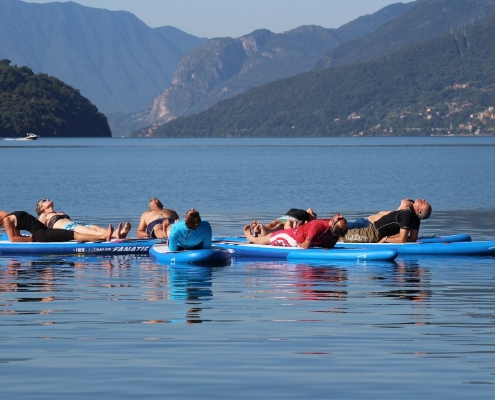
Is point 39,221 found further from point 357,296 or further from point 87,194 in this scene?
point 87,194

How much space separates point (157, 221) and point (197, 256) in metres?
2.74

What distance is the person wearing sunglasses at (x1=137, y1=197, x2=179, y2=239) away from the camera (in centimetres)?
2060

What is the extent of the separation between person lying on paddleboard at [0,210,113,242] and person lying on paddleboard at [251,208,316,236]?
2.79 meters

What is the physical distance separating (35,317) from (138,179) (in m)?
51.1

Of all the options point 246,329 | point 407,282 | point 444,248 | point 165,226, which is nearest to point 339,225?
point 407,282

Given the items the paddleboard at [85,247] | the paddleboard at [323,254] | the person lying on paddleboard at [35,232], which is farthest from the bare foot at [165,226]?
the paddleboard at [323,254]

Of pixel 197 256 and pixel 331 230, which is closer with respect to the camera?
pixel 197 256

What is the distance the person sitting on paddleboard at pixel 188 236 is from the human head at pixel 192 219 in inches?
5.5

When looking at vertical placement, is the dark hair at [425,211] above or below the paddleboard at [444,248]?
above

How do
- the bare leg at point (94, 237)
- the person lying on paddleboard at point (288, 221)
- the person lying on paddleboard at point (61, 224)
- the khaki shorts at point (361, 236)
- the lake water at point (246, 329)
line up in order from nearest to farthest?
1. the lake water at point (246, 329)
2. the person lying on paddleboard at point (288, 221)
3. the khaki shorts at point (361, 236)
4. the bare leg at point (94, 237)
5. the person lying on paddleboard at point (61, 224)

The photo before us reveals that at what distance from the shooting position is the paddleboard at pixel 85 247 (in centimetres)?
1998

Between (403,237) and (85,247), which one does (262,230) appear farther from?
(85,247)

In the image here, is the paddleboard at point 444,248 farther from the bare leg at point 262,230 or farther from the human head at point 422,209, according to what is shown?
the bare leg at point 262,230

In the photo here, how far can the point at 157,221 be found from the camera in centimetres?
2078
